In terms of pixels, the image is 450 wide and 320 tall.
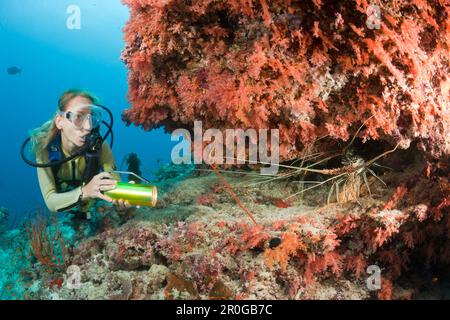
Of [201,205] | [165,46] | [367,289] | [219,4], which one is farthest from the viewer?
[201,205]

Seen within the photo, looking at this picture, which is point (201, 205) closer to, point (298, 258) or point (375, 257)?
point (298, 258)

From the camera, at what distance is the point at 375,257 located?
10.5 ft

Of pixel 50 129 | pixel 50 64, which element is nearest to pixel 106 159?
pixel 50 129

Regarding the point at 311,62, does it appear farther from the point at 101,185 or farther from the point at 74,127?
the point at 74,127

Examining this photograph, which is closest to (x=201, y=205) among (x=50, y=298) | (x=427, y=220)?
(x=50, y=298)

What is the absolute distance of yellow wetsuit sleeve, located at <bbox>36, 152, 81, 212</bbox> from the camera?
3.96 meters

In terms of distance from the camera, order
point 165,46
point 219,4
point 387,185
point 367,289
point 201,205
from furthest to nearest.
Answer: point 201,205 < point 387,185 < point 165,46 < point 219,4 < point 367,289

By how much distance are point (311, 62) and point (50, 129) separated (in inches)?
150

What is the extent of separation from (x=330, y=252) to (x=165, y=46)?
118 inches

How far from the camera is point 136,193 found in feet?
11.6

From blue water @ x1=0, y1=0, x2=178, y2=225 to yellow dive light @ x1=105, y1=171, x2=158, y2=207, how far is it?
69.3 m

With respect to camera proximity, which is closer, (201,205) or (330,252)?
(330,252)

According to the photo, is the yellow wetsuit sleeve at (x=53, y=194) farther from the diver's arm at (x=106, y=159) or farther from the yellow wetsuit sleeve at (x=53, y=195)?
the diver's arm at (x=106, y=159)

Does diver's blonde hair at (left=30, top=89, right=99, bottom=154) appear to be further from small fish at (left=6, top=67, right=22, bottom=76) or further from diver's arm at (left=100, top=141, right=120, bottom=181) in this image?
small fish at (left=6, top=67, right=22, bottom=76)
